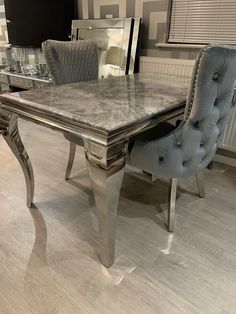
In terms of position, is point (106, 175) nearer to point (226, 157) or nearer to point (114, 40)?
point (226, 157)

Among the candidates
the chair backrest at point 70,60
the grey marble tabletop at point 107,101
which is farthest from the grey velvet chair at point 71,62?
the grey marble tabletop at point 107,101

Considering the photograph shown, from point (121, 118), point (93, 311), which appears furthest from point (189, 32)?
point (93, 311)

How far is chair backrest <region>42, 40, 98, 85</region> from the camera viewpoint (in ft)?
5.16

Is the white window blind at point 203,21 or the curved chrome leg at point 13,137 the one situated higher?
the white window blind at point 203,21

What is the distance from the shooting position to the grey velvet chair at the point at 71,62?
61.6 inches

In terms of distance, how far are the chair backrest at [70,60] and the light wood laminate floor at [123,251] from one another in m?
0.78

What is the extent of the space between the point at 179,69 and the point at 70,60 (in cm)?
95

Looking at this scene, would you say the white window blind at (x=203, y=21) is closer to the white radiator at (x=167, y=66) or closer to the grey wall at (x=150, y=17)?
the grey wall at (x=150, y=17)

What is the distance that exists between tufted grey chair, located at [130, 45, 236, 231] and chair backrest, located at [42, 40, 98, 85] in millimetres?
740

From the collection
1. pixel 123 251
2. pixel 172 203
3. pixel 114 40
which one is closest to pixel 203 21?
pixel 114 40

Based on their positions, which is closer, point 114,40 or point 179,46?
point 179,46

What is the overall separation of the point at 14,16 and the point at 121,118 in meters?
2.48

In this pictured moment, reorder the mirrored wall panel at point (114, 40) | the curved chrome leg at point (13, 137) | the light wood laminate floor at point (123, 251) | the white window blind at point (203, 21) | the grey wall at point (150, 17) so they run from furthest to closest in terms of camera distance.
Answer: the mirrored wall panel at point (114, 40), the grey wall at point (150, 17), the white window blind at point (203, 21), the curved chrome leg at point (13, 137), the light wood laminate floor at point (123, 251)

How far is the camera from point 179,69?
2.09 metres
